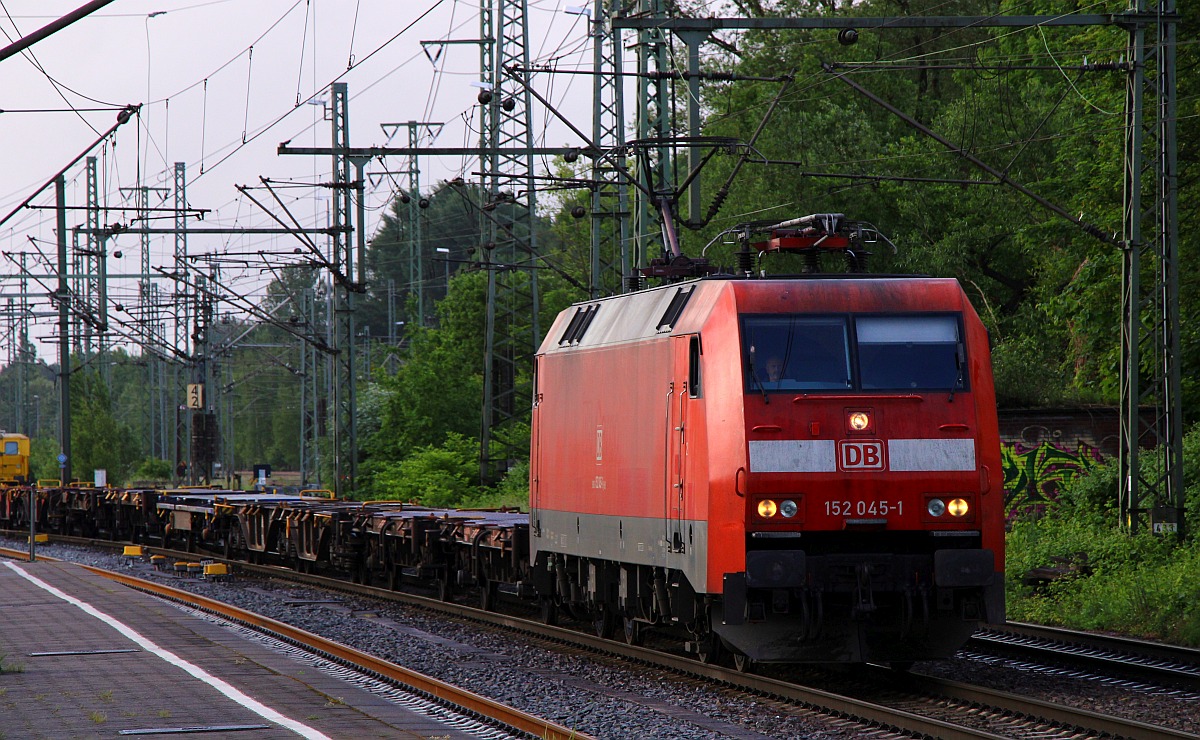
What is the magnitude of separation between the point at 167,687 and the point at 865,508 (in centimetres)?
546

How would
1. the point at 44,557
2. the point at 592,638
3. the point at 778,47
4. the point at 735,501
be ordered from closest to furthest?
the point at 735,501 < the point at 592,638 < the point at 44,557 < the point at 778,47

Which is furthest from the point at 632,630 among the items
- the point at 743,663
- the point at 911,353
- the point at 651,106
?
the point at 651,106

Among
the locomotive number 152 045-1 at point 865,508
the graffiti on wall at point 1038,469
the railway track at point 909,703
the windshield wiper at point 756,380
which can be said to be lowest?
the railway track at point 909,703

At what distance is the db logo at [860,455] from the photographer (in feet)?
39.5

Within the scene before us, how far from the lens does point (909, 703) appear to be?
12.1 m

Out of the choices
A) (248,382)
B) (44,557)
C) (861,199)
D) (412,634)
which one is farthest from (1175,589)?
(248,382)

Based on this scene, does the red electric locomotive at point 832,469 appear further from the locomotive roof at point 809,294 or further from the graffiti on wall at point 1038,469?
the graffiti on wall at point 1038,469

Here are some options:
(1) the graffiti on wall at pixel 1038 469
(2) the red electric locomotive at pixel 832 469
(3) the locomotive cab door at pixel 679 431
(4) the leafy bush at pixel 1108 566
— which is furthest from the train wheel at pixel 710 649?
(1) the graffiti on wall at pixel 1038 469

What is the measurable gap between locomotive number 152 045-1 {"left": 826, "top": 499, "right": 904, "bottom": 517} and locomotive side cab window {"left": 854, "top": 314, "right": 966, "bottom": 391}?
907mm

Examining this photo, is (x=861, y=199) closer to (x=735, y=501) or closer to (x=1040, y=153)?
(x=1040, y=153)

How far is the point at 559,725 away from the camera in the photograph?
10.8 metres

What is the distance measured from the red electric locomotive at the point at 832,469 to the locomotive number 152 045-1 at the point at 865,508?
0.04 ft

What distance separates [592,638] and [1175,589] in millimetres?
6272

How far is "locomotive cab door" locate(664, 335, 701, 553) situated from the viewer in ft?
41.9
